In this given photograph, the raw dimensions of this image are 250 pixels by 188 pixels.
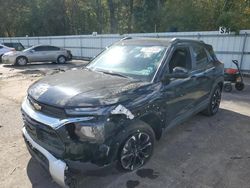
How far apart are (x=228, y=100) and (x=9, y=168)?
617 centimetres

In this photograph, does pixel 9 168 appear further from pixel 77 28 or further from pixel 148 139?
pixel 77 28

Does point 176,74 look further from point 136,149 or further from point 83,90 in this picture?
point 83,90

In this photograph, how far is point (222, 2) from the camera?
61.8 ft

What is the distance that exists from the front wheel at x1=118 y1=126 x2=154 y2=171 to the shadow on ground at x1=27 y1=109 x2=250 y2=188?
13 centimetres

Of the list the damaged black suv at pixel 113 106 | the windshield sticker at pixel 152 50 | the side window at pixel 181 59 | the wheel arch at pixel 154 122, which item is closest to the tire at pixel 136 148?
the damaged black suv at pixel 113 106

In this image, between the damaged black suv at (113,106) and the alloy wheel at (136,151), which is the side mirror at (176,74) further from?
the alloy wheel at (136,151)

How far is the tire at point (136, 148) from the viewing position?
→ 3193mm

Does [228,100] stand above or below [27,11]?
below

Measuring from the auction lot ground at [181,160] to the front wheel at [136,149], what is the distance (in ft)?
0.45

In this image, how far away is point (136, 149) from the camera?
134 inches

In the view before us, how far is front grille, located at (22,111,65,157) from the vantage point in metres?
2.81

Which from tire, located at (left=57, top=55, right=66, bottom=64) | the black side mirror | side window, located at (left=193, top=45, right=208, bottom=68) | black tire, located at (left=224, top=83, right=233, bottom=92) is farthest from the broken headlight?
tire, located at (left=57, top=55, right=66, bottom=64)

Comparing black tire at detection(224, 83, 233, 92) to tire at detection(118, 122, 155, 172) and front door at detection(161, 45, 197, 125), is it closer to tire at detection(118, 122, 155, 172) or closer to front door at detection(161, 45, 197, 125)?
front door at detection(161, 45, 197, 125)

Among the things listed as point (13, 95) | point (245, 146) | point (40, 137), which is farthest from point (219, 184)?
point (13, 95)
